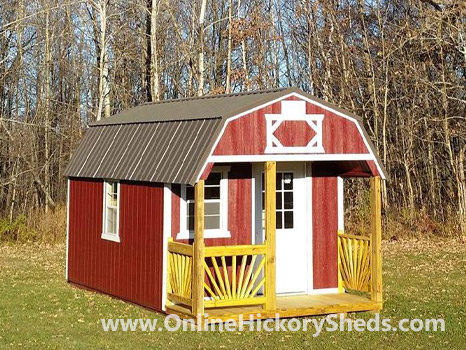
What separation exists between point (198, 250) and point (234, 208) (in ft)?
5.98

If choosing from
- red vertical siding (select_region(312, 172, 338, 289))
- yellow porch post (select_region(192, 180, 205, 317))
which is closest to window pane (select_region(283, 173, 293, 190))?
red vertical siding (select_region(312, 172, 338, 289))

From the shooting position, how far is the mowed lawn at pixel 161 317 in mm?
10898

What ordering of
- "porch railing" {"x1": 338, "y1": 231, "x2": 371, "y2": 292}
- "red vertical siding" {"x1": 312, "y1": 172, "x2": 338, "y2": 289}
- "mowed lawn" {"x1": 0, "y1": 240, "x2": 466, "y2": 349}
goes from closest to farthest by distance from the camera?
"mowed lawn" {"x1": 0, "y1": 240, "x2": 466, "y2": 349}
"porch railing" {"x1": 338, "y1": 231, "x2": 371, "y2": 292}
"red vertical siding" {"x1": 312, "y1": 172, "x2": 338, "y2": 289}

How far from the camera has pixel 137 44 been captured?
3425cm

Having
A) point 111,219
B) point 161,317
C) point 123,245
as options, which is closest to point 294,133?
point 161,317

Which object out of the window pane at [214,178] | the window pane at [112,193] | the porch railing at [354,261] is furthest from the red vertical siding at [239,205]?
the window pane at [112,193]

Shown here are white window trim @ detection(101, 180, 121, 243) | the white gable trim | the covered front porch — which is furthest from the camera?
white window trim @ detection(101, 180, 121, 243)

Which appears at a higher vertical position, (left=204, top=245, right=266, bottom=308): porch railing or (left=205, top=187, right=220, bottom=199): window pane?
(left=205, top=187, right=220, bottom=199): window pane

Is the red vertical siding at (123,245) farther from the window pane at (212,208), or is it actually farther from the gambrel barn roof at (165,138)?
the window pane at (212,208)

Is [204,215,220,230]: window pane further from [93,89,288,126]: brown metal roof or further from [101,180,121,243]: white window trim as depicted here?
[101,180,121,243]: white window trim

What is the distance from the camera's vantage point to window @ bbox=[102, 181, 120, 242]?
14.5m

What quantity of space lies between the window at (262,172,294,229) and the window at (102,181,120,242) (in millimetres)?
2667

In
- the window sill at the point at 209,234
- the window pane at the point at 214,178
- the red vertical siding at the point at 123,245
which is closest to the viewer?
the window sill at the point at 209,234

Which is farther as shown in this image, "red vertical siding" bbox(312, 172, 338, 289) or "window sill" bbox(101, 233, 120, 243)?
"window sill" bbox(101, 233, 120, 243)
